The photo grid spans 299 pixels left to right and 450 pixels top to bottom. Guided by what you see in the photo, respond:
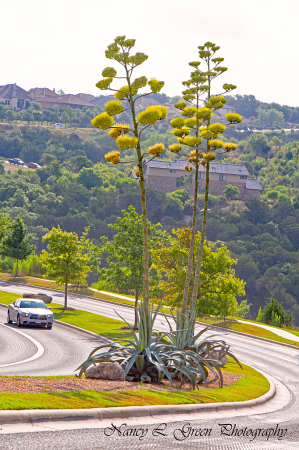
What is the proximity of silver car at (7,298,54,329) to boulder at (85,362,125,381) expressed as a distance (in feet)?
46.9

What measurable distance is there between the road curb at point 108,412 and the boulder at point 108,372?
2.31m

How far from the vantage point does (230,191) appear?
130m

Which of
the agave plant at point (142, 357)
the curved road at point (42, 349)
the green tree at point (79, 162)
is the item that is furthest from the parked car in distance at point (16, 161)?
the agave plant at point (142, 357)

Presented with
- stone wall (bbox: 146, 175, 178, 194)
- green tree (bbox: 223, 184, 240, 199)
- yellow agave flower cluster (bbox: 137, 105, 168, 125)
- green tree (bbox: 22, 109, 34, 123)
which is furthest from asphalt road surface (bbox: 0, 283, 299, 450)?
green tree (bbox: 22, 109, 34, 123)

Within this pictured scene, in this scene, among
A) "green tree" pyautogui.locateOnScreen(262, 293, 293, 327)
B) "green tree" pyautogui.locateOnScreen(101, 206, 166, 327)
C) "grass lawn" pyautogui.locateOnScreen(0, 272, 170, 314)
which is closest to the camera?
"green tree" pyautogui.locateOnScreen(101, 206, 166, 327)

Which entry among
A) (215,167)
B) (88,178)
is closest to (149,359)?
(215,167)

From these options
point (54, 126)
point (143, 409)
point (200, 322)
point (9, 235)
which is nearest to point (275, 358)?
point (200, 322)

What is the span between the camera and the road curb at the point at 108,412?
7637 millimetres

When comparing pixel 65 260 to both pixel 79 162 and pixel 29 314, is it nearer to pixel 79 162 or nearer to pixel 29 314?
pixel 29 314

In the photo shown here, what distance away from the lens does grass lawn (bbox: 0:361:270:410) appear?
836cm

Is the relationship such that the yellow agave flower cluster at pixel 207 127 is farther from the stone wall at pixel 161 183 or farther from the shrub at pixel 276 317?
the stone wall at pixel 161 183

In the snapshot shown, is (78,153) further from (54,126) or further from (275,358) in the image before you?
(275,358)

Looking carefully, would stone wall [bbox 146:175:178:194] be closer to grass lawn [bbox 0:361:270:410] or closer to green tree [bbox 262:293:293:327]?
green tree [bbox 262:293:293:327]

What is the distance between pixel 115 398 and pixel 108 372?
246cm
